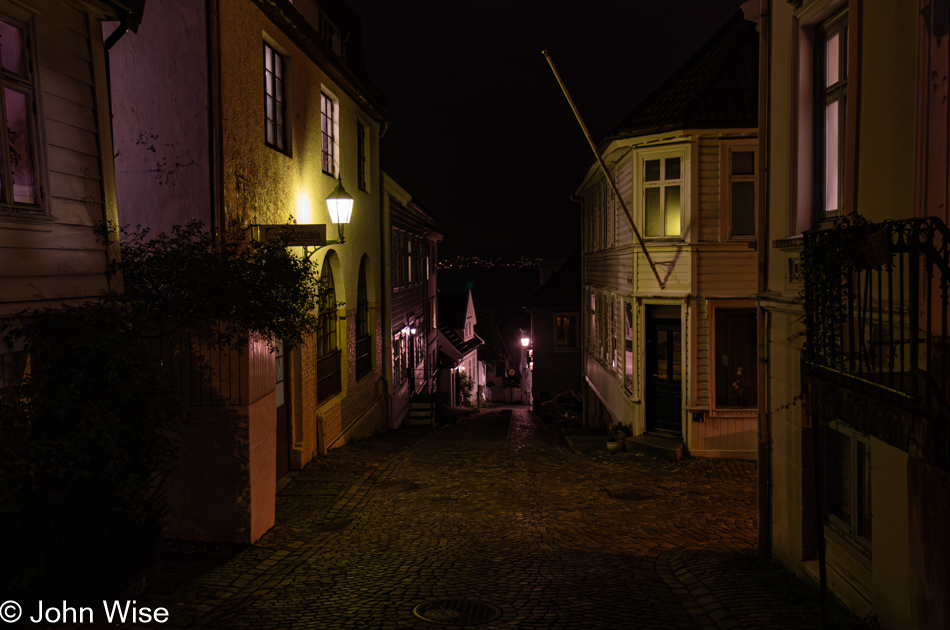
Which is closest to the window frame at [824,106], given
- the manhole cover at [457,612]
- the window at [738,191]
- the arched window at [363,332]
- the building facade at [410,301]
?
the manhole cover at [457,612]

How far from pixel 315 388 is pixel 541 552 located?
5.92 metres

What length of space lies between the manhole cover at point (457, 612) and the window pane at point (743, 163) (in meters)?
10.2

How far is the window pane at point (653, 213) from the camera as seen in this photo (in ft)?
48.5

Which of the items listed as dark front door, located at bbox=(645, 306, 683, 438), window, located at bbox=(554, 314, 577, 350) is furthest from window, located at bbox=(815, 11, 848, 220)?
window, located at bbox=(554, 314, 577, 350)

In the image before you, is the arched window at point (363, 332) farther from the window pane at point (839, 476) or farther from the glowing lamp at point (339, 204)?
the window pane at point (839, 476)

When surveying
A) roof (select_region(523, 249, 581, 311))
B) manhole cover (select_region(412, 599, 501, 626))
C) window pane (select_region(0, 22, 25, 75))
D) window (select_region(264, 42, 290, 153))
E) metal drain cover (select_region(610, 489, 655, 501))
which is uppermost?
window (select_region(264, 42, 290, 153))

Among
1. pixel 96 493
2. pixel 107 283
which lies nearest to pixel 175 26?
pixel 107 283

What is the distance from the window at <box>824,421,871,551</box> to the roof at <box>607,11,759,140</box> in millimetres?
8325

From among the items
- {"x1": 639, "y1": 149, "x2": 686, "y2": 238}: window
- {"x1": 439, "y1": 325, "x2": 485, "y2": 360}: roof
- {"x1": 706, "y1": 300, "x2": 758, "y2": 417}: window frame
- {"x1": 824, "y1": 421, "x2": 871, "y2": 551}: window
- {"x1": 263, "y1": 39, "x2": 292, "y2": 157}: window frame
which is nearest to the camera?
{"x1": 824, "y1": 421, "x2": 871, "y2": 551}: window

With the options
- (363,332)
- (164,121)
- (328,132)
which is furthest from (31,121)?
(363,332)

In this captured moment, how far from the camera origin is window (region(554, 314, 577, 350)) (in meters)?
30.0

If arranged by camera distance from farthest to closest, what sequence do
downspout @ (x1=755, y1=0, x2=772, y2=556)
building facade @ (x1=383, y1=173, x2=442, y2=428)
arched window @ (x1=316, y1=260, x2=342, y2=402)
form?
building facade @ (x1=383, y1=173, x2=442, y2=428) → arched window @ (x1=316, y1=260, x2=342, y2=402) → downspout @ (x1=755, y1=0, x2=772, y2=556)

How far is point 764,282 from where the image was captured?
830cm

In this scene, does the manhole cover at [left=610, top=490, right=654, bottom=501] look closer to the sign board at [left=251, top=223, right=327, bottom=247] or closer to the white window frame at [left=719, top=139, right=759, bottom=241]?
the white window frame at [left=719, top=139, right=759, bottom=241]
